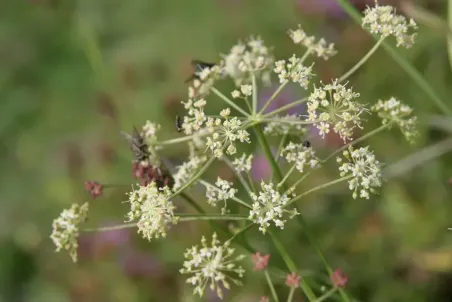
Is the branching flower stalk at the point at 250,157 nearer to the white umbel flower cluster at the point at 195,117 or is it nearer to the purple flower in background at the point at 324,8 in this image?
the white umbel flower cluster at the point at 195,117

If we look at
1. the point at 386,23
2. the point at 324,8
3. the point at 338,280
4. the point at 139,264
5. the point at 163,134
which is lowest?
the point at 338,280

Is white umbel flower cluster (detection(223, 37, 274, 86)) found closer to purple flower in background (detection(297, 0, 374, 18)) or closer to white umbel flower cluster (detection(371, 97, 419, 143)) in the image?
white umbel flower cluster (detection(371, 97, 419, 143))

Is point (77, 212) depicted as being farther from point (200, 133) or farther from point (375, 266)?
point (375, 266)

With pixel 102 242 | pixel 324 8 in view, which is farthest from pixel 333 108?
pixel 324 8

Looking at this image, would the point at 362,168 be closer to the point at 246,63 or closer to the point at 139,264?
the point at 246,63

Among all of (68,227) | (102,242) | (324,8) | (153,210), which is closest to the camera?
(153,210)

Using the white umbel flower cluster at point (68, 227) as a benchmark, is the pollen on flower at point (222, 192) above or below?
below

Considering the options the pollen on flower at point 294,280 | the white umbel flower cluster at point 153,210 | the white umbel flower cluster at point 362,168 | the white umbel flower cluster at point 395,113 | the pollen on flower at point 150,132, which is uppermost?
the pollen on flower at point 150,132

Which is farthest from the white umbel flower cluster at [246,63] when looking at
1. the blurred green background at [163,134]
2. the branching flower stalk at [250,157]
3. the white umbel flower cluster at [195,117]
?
the blurred green background at [163,134]
